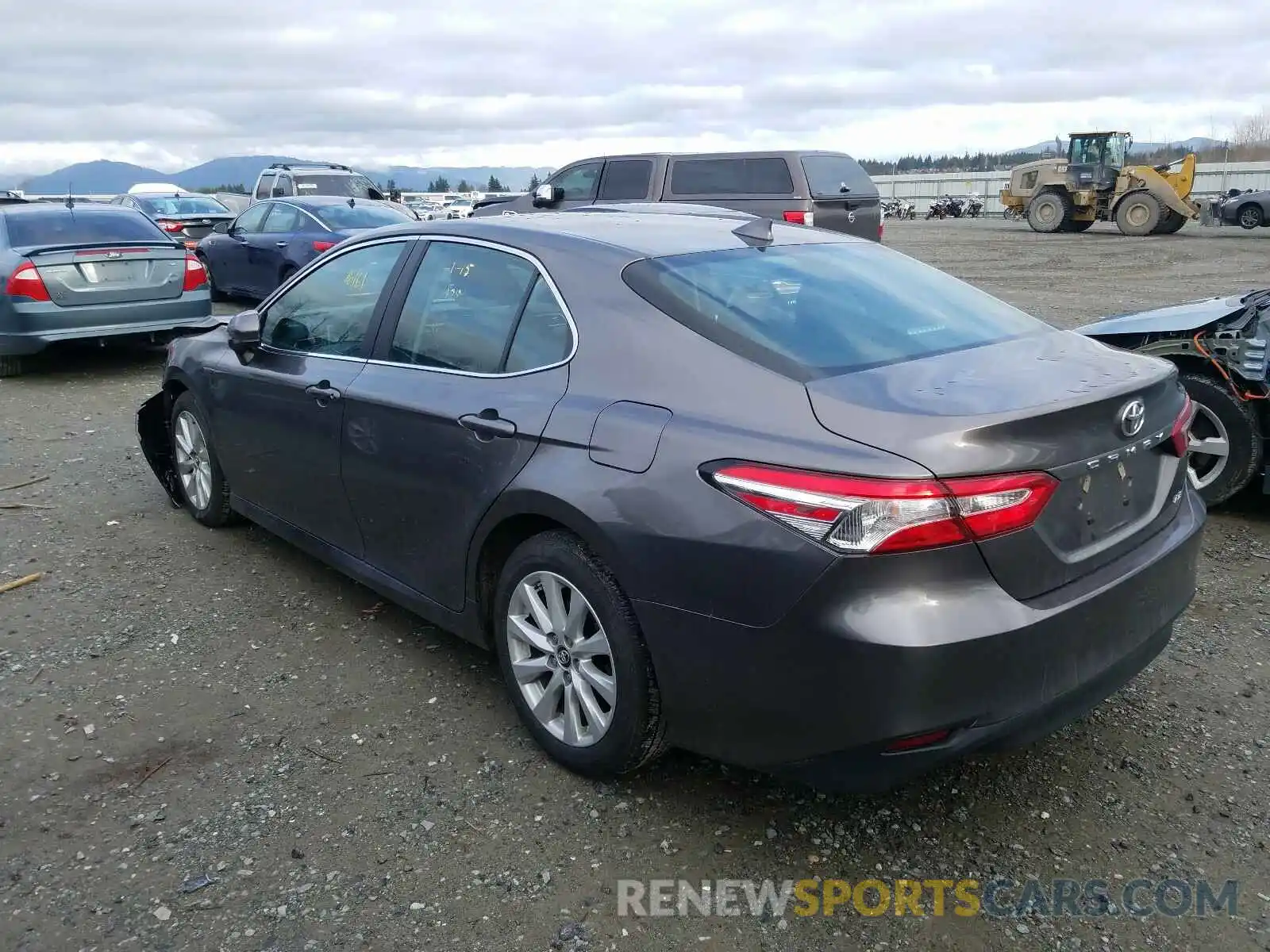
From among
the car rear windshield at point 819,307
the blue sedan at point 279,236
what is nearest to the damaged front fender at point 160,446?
the car rear windshield at point 819,307

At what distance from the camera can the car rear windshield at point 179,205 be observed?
1905cm

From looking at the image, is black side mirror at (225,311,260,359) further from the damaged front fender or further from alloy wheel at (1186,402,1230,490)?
alloy wheel at (1186,402,1230,490)

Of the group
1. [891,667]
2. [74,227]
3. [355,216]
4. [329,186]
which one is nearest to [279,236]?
[355,216]

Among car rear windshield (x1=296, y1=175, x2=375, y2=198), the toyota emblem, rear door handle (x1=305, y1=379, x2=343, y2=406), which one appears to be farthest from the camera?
car rear windshield (x1=296, y1=175, x2=375, y2=198)

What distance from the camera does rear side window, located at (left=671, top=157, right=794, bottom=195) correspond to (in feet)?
44.3

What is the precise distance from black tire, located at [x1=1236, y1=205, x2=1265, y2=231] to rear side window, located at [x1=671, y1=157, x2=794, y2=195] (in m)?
22.9

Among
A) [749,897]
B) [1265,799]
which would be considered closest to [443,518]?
[749,897]

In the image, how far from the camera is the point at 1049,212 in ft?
107

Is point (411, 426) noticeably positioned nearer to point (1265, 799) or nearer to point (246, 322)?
point (246, 322)

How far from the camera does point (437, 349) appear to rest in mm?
3594

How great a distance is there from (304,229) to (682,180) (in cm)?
503

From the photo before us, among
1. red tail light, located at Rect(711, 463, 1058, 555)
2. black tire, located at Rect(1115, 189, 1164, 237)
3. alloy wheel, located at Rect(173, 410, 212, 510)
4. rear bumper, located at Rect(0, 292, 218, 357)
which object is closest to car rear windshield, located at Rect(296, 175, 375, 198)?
rear bumper, located at Rect(0, 292, 218, 357)

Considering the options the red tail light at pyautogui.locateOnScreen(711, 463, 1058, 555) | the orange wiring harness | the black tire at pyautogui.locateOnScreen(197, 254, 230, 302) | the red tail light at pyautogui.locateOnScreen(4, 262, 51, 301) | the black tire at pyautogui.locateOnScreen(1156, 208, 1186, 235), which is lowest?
the black tire at pyautogui.locateOnScreen(1156, 208, 1186, 235)

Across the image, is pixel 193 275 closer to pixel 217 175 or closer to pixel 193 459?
pixel 193 459
